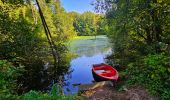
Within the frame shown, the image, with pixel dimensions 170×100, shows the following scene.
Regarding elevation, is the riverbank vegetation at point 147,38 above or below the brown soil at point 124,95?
above

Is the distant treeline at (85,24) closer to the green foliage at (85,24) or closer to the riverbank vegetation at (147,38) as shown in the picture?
the green foliage at (85,24)

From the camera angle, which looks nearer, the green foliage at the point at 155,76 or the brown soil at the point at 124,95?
the brown soil at the point at 124,95

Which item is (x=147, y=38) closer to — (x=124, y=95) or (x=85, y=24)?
(x=124, y=95)

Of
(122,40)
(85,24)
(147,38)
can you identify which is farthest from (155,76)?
(85,24)

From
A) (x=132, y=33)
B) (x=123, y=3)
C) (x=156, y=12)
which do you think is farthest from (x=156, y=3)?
(x=132, y=33)

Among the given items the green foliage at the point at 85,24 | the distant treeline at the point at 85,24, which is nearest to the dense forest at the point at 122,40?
the green foliage at the point at 85,24

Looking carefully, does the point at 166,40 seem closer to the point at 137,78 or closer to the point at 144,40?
the point at 144,40

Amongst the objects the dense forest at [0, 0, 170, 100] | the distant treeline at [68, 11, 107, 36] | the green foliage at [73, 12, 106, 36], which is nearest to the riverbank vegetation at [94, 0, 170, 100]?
the dense forest at [0, 0, 170, 100]

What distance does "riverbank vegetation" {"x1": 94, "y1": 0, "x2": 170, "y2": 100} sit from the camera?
10.2 m

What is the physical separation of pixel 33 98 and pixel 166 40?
41.2ft

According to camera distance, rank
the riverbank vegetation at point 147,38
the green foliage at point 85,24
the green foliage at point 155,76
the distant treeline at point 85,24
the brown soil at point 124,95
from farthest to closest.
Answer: the distant treeline at point 85,24, the green foliage at point 85,24, the riverbank vegetation at point 147,38, the green foliage at point 155,76, the brown soil at point 124,95

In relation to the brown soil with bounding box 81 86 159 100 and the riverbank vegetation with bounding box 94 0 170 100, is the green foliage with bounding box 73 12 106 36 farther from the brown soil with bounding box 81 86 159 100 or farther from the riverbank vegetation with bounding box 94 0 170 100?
the brown soil with bounding box 81 86 159 100

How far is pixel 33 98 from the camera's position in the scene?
18.8 feet

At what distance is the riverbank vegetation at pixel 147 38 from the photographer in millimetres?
10156
